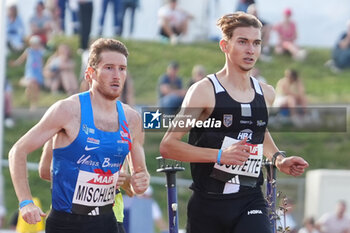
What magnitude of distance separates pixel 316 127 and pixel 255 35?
441 inches

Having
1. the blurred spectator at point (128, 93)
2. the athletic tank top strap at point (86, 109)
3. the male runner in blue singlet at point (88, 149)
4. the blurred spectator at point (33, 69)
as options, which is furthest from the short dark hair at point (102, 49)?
the blurred spectator at point (33, 69)

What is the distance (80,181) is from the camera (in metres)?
5.85

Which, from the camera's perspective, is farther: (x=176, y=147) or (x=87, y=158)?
(x=176, y=147)

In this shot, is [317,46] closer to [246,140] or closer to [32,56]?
[32,56]

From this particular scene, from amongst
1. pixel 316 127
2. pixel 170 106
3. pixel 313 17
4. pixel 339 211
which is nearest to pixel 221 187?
pixel 339 211

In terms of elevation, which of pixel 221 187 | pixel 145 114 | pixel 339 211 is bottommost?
pixel 339 211

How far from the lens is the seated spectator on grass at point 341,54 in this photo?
1827cm

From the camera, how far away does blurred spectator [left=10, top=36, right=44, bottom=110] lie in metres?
17.8

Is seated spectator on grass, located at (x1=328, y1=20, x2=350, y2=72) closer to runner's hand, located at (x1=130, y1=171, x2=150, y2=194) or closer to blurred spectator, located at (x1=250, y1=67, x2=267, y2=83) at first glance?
Answer: blurred spectator, located at (x1=250, y1=67, x2=267, y2=83)

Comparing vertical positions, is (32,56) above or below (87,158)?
above

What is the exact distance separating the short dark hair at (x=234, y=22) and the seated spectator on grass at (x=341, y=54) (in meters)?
12.0

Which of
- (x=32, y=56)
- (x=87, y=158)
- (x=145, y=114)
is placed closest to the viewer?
(x=87, y=158)

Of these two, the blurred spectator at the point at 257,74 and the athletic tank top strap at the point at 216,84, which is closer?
the athletic tank top strap at the point at 216,84

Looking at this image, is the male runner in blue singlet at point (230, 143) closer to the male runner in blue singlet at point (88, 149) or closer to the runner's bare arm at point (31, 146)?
the male runner in blue singlet at point (88, 149)
